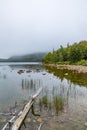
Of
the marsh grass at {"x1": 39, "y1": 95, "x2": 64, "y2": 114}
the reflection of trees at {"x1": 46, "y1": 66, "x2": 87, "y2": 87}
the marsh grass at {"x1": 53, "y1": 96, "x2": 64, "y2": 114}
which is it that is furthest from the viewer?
the reflection of trees at {"x1": 46, "y1": 66, "x2": 87, "y2": 87}

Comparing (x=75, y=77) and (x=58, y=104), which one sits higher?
(x=75, y=77)

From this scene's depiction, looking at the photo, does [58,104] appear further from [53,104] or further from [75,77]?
[75,77]

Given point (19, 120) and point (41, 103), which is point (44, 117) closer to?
point (19, 120)

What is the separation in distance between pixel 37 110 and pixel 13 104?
2.60 metres

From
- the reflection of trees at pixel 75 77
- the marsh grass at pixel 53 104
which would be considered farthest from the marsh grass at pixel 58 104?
the reflection of trees at pixel 75 77

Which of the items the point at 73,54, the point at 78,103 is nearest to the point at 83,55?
the point at 73,54

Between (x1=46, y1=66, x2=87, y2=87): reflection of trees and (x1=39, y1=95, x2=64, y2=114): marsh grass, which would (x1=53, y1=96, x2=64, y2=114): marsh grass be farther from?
(x1=46, y1=66, x2=87, y2=87): reflection of trees

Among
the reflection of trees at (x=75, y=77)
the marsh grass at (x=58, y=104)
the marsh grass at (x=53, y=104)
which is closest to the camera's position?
the marsh grass at (x=53, y=104)

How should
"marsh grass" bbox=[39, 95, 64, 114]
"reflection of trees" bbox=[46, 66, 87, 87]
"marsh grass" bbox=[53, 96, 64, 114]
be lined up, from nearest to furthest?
1. "marsh grass" bbox=[39, 95, 64, 114]
2. "marsh grass" bbox=[53, 96, 64, 114]
3. "reflection of trees" bbox=[46, 66, 87, 87]

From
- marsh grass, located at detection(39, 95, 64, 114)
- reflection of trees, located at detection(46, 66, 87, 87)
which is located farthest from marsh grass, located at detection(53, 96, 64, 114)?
reflection of trees, located at detection(46, 66, 87, 87)

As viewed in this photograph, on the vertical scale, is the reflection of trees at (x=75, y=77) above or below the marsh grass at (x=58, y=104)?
above

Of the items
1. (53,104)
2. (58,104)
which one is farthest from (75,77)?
(53,104)

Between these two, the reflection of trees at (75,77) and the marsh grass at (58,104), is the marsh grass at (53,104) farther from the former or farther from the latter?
the reflection of trees at (75,77)

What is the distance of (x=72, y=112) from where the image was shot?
12.0 meters
